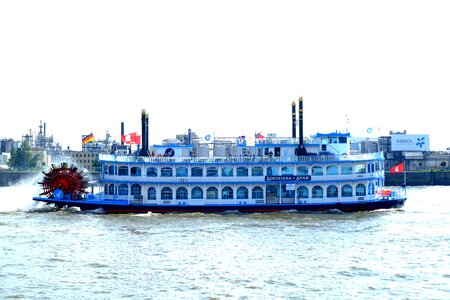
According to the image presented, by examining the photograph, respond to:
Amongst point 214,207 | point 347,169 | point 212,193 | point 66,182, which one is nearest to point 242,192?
point 212,193

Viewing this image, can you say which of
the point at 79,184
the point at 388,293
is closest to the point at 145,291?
the point at 388,293

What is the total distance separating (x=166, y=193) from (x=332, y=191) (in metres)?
12.1

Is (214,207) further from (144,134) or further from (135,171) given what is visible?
(144,134)

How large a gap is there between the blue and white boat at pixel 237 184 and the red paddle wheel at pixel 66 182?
0.72m

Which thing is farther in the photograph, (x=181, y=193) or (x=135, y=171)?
(x=135, y=171)

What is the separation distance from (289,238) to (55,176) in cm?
2271

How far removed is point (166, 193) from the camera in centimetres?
4978

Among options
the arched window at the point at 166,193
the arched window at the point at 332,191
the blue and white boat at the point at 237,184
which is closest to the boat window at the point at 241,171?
the blue and white boat at the point at 237,184

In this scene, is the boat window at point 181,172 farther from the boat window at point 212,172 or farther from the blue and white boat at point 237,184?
the boat window at point 212,172

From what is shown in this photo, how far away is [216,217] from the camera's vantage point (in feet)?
152

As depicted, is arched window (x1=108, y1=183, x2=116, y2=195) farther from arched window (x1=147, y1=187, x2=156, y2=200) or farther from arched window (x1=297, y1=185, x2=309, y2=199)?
arched window (x1=297, y1=185, x2=309, y2=199)

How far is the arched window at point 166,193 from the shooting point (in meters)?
49.8

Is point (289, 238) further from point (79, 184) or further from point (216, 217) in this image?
point (79, 184)

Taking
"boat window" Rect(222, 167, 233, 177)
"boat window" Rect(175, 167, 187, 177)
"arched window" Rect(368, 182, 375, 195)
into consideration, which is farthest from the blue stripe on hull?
"boat window" Rect(222, 167, 233, 177)
